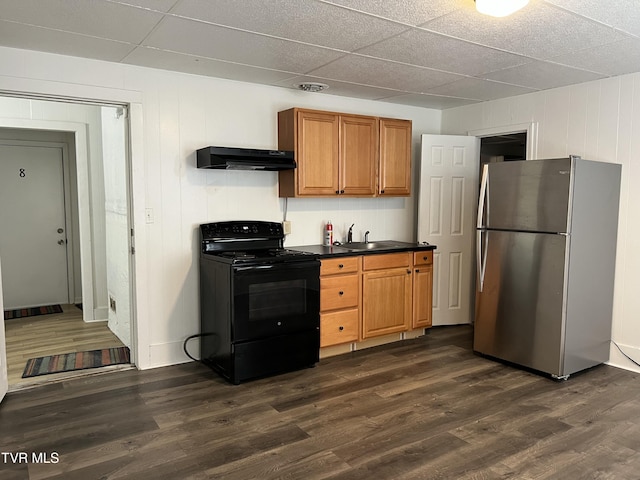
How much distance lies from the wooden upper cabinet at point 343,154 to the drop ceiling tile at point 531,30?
1555mm

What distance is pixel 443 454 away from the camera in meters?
2.56

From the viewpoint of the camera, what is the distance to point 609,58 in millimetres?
3322

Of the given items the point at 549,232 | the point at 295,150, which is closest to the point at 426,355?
the point at 549,232

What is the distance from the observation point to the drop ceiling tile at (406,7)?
2.37m

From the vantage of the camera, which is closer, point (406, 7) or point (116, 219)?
point (406, 7)

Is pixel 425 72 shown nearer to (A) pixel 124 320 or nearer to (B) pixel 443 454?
(B) pixel 443 454

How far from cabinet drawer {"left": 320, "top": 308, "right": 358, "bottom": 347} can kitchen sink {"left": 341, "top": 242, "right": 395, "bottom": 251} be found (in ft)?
1.93

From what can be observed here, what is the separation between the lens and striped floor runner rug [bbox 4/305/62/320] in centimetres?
552

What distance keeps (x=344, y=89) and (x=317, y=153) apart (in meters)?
0.68

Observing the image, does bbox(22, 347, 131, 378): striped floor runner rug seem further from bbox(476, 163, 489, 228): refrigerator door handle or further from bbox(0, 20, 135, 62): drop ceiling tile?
bbox(476, 163, 489, 228): refrigerator door handle

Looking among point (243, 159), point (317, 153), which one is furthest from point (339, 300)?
point (243, 159)

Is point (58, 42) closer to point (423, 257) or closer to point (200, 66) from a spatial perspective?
point (200, 66)

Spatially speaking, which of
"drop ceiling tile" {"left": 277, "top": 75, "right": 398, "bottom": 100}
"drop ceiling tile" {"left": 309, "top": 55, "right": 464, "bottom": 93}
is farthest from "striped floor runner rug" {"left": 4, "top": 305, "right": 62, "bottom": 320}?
"drop ceiling tile" {"left": 309, "top": 55, "right": 464, "bottom": 93}

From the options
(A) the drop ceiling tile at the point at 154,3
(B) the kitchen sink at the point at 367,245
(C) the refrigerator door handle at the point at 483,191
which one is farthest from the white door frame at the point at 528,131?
(A) the drop ceiling tile at the point at 154,3
